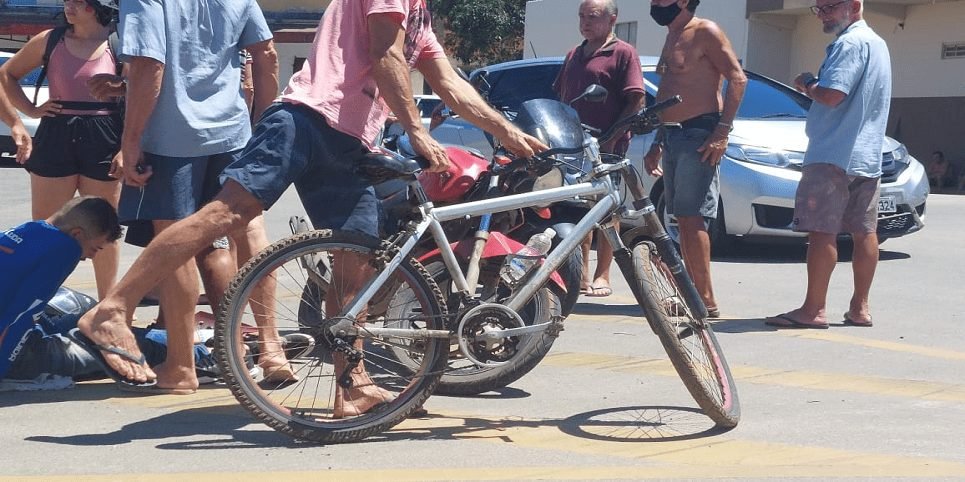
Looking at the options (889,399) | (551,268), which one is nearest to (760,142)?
(889,399)

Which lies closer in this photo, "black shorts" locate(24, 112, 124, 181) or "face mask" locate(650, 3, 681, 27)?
"black shorts" locate(24, 112, 124, 181)

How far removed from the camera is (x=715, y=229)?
10.4 meters

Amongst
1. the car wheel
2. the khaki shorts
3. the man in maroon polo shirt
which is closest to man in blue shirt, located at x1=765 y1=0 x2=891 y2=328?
the khaki shorts

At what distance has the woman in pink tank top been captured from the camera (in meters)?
6.25

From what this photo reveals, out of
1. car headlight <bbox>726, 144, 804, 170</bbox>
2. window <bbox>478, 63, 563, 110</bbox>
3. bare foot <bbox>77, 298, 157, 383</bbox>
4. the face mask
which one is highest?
the face mask

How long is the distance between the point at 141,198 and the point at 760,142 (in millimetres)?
6035

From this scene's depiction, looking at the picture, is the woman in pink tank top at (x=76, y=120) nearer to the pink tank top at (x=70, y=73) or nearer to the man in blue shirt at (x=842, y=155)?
the pink tank top at (x=70, y=73)

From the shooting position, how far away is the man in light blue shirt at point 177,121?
16.7 ft

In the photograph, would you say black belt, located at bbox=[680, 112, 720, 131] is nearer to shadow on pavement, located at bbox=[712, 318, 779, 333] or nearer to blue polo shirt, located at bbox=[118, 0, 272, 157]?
shadow on pavement, located at bbox=[712, 318, 779, 333]

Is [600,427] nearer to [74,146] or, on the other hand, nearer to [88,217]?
[88,217]

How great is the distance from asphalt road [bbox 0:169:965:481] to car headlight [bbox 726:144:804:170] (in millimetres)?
3049

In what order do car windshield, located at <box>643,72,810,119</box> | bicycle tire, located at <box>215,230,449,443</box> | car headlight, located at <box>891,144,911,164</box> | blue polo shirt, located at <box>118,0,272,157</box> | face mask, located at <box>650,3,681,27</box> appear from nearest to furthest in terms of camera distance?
bicycle tire, located at <box>215,230,449,443</box> → blue polo shirt, located at <box>118,0,272,157</box> → face mask, located at <box>650,3,681,27</box> → car headlight, located at <box>891,144,911,164</box> → car windshield, located at <box>643,72,810,119</box>

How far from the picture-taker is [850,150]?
7273 mm

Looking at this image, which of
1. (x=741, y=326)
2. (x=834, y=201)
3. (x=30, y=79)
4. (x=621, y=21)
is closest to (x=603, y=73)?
(x=834, y=201)
